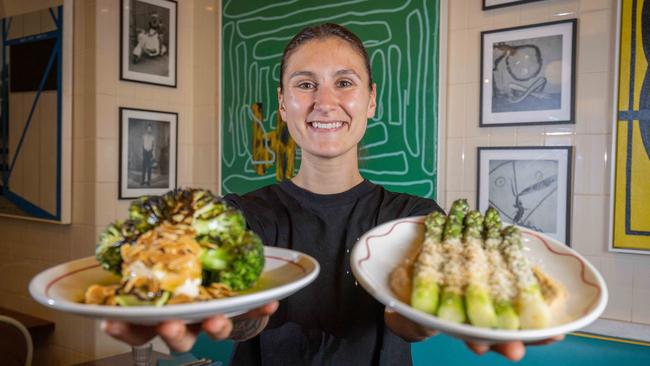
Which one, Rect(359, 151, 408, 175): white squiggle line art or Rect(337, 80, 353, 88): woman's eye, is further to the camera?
Rect(359, 151, 408, 175): white squiggle line art

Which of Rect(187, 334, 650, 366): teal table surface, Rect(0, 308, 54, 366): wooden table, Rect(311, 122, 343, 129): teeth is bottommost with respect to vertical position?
Rect(0, 308, 54, 366): wooden table

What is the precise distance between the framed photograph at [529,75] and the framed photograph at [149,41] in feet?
8.00

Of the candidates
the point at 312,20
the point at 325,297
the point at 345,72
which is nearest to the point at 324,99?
the point at 345,72

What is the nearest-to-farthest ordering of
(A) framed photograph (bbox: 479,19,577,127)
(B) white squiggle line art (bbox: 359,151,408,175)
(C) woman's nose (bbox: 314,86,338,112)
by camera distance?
(C) woman's nose (bbox: 314,86,338,112)
(A) framed photograph (bbox: 479,19,577,127)
(B) white squiggle line art (bbox: 359,151,408,175)

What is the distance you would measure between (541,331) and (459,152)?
2.12m

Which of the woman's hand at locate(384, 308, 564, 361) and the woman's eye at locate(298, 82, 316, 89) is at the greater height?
the woman's eye at locate(298, 82, 316, 89)

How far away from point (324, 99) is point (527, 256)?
2.61 feet

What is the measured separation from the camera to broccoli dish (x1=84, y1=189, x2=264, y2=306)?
38.7 inches

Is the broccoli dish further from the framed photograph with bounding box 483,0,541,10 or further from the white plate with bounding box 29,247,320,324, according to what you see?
the framed photograph with bounding box 483,0,541,10

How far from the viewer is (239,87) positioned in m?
3.93

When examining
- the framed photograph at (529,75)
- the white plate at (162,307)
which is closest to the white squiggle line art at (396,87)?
the framed photograph at (529,75)

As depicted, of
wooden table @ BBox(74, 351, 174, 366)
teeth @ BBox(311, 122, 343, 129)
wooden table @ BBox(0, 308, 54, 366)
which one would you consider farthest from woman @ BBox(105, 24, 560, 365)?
wooden table @ BBox(0, 308, 54, 366)

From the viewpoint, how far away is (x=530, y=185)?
107 inches

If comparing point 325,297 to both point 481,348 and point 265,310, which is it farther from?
point 481,348
